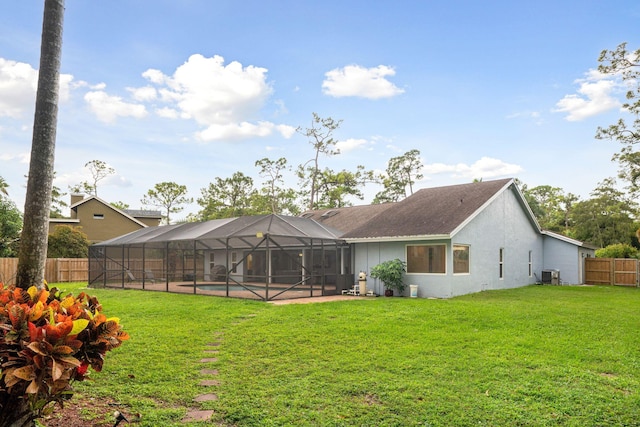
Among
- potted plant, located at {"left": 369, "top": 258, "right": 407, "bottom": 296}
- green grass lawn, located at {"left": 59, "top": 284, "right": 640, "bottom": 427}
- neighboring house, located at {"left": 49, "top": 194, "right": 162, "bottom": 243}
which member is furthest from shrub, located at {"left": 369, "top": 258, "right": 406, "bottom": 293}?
neighboring house, located at {"left": 49, "top": 194, "right": 162, "bottom": 243}

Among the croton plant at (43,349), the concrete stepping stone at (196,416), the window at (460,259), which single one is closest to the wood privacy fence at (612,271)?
the window at (460,259)

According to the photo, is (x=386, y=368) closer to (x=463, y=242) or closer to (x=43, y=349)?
(x=43, y=349)

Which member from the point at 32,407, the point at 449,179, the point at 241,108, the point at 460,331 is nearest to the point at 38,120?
the point at 32,407

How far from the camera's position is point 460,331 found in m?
8.51

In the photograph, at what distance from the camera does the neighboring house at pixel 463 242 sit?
604 inches

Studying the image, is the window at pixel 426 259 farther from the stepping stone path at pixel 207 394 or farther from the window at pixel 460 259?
the stepping stone path at pixel 207 394

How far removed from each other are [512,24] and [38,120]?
13.9 meters

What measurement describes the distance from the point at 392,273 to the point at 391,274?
0.05m

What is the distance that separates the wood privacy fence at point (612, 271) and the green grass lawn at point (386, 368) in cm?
1094

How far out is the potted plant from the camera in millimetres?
15602

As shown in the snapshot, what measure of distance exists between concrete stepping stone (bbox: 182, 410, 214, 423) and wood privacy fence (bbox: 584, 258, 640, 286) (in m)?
21.3

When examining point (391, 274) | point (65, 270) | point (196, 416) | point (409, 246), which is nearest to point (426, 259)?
point (409, 246)

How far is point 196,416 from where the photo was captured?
434cm

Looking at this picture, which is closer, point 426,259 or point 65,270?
point 426,259
